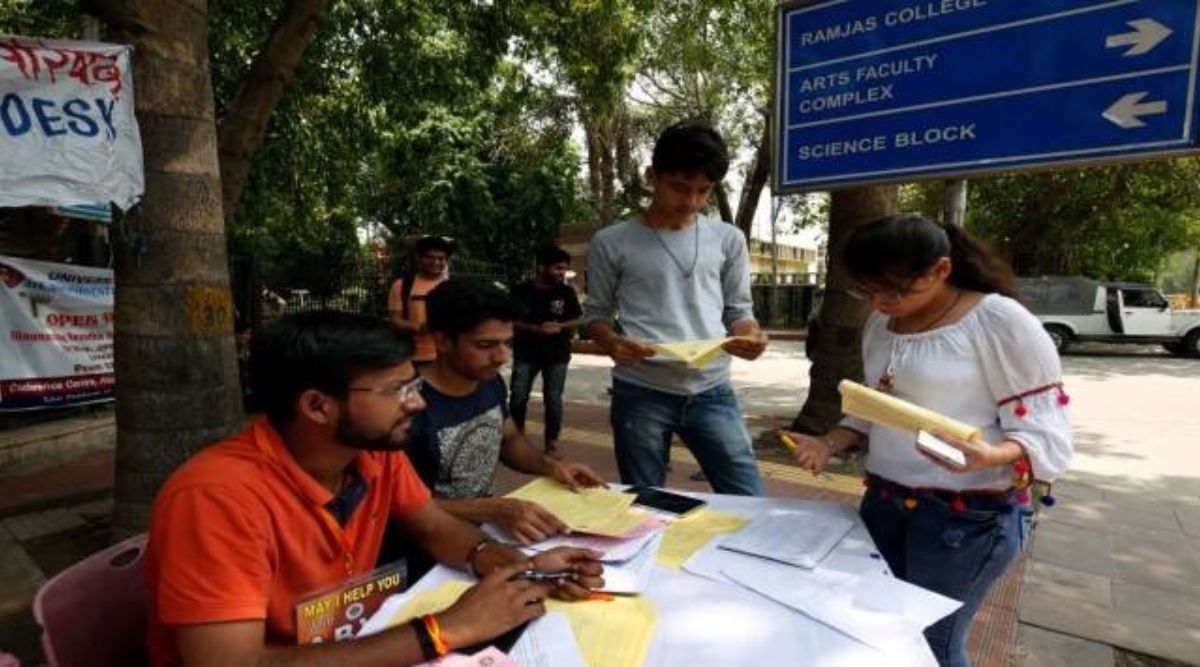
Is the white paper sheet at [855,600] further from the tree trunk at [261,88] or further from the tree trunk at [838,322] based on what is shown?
the tree trunk at [838,322]

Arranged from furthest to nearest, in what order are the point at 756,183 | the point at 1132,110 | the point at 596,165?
the point at 596,165
the point at 756,183
the point at 1132,110

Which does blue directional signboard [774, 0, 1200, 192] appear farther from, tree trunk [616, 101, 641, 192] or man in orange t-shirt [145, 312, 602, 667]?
tree trunk [616, 101, 641, 192]

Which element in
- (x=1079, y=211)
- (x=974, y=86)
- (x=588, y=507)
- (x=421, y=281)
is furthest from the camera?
(x=1079, y=211)

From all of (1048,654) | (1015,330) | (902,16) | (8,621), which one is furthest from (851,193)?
(8,621)

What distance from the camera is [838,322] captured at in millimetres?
5527

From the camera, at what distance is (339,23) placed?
22.4 feet

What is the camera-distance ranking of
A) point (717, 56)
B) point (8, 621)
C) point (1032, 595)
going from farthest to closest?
point (717, 56), point (1032, 595), point (8, 621)

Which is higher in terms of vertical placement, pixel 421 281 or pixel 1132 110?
pixel 1132 110

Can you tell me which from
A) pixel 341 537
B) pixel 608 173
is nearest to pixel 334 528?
pixel 341 537

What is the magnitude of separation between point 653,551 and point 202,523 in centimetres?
89

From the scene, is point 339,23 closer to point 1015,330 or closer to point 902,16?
point 902,16

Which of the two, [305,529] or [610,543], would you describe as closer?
[305,529]

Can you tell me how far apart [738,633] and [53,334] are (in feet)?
16.5

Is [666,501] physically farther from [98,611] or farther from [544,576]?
[98,611]
